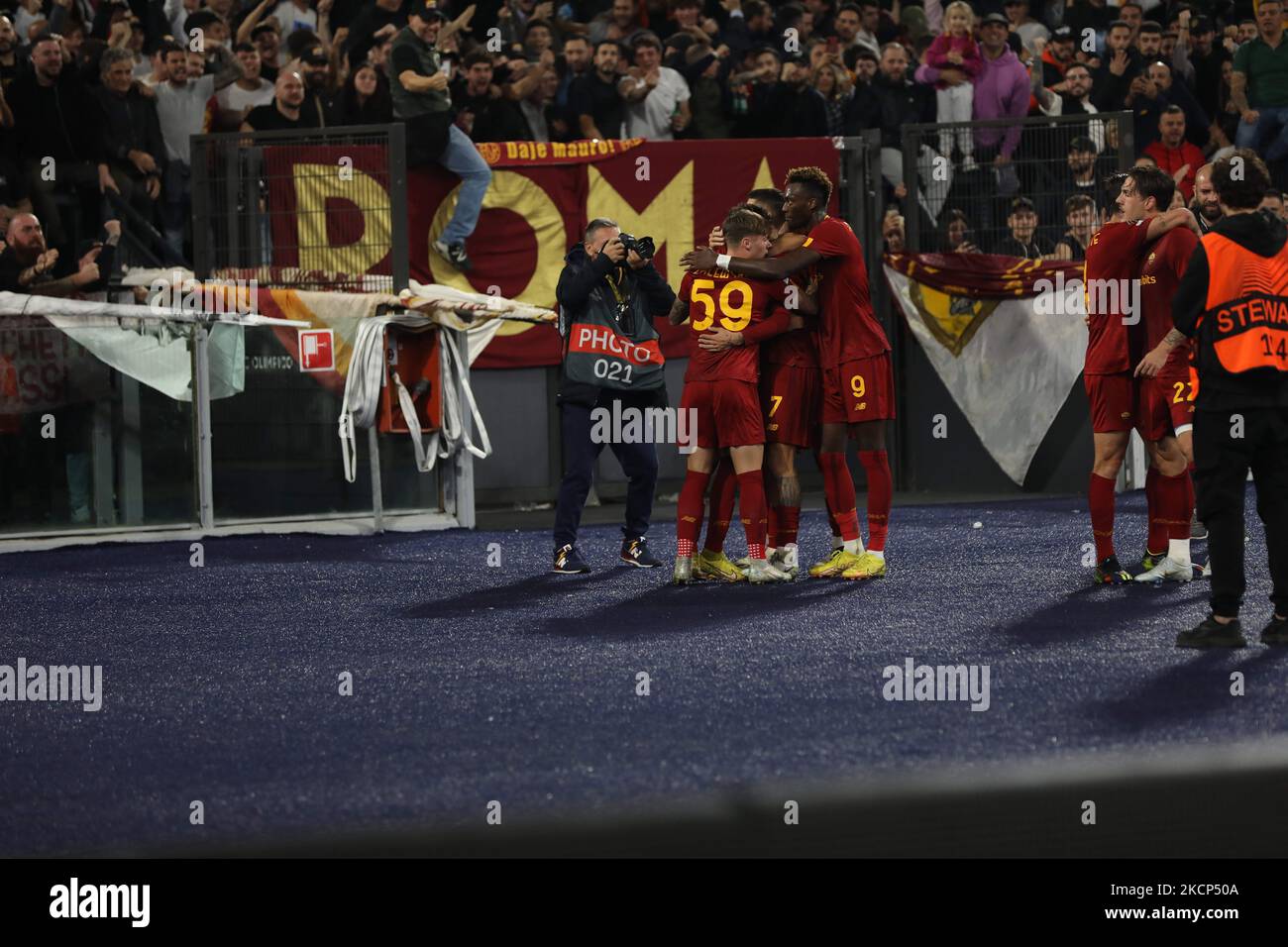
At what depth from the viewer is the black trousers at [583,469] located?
1135cm

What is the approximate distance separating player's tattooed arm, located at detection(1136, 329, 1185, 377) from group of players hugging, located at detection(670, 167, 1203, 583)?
15.6 inches

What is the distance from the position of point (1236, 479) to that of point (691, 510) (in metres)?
3.50

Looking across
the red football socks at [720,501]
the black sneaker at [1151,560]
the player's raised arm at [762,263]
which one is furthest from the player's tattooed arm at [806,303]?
the black sneaker at [1151,560]

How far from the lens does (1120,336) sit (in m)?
9.80

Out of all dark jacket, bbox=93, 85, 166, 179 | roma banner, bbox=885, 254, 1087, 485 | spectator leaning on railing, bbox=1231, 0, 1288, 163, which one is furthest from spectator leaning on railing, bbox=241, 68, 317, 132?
spectator leaning on railing, bbox=1231, 0, 1288, 163

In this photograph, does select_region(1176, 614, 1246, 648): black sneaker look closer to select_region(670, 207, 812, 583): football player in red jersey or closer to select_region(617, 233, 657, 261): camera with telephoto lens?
select_region(670, 207, 812, 583): football player in red jersey

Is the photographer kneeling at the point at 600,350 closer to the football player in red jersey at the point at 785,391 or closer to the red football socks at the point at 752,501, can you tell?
the football player in red jersey at the point at 785,391

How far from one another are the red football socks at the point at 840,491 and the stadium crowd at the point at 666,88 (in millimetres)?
5575

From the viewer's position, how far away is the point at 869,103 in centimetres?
1794
